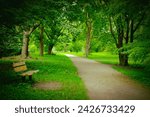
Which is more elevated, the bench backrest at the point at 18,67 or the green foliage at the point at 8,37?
the green foliage at the point at 8,37

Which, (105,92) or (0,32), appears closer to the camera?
(105,92)

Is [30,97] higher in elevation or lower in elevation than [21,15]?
lower

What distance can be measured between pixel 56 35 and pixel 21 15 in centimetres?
3357

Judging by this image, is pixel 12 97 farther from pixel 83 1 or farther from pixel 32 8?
pixel 83 1

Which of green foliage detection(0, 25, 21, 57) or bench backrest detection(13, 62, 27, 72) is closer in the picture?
green foliage detection(0, 25, 21, 57)

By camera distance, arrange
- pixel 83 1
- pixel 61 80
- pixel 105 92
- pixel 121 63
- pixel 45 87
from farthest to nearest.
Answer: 1. pixel 121 63
2. pixel 83 1
3. pixel 61 80
4. pixel 45 87
5. pixel 105 92

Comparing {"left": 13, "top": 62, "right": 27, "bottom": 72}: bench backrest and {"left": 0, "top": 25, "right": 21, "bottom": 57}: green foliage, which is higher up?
{"left": 0, "top": 25, "right": 21, "bottom": 57}: green foliage

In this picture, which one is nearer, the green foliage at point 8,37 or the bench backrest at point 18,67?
the green foliage at point 8,37

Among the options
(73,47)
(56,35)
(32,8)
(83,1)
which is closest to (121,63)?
(83,1)

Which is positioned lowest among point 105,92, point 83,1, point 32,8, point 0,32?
point 105,92

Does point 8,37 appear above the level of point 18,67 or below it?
above

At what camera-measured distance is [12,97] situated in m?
8.86

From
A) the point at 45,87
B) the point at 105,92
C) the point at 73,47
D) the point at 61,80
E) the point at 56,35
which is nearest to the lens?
the point at 105,92

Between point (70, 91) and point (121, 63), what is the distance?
49.9 feet
